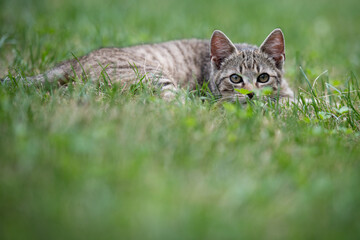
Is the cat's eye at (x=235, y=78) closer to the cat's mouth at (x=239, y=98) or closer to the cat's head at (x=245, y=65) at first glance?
the cat's head at (x=245, y=65)

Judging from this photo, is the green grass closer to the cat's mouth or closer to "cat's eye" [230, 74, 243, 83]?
the cat's mouth

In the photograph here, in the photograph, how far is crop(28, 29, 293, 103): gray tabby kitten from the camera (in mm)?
3457

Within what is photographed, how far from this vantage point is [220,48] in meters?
3.81

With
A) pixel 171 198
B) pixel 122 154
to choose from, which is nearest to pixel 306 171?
pixel 171 198

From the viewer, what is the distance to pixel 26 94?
2.75m

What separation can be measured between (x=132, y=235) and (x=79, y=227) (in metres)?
0.23

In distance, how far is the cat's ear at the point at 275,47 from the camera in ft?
12.0

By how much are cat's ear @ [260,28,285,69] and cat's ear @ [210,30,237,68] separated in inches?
13.3

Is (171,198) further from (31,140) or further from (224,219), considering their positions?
(31,140)

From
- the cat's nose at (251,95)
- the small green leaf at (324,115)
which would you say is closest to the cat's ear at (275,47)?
the cat's nose at (251,95)

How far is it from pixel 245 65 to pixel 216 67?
0.37 m

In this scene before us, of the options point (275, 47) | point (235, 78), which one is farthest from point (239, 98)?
point (275, 47)

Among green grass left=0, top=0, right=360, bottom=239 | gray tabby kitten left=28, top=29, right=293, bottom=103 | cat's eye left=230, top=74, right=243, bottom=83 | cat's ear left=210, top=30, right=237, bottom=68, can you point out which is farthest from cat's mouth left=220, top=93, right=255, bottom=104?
cat's ear left=210, top=30, right=237, bottom=68

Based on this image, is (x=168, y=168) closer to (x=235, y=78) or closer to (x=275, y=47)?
(x=235, y=78)
